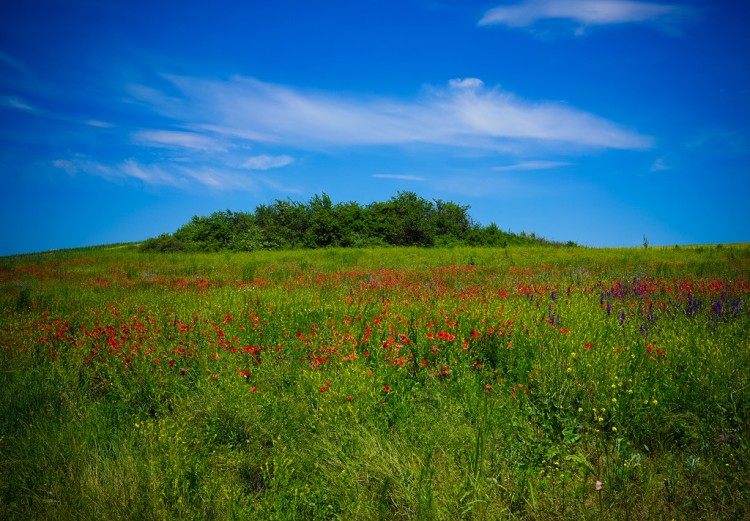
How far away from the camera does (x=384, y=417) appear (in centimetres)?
360

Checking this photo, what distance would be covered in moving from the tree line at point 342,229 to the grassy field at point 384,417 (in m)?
28.5

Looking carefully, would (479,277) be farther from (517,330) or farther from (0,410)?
(0,410)

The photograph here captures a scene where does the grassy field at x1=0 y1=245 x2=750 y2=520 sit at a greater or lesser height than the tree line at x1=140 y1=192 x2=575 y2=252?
lesser

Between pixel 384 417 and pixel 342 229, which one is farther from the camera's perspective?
pixel 342 229

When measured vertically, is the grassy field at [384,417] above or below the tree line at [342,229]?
below

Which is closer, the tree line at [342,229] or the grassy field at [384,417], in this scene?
A: the grassy field at [384,417]

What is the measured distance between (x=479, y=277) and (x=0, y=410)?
11251 millimetres

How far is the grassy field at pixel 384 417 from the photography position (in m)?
2.70

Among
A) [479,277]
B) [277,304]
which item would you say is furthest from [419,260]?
[277,304]

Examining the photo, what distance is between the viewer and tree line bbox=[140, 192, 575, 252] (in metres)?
34.7

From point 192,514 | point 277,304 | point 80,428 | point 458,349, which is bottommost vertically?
point 192,514

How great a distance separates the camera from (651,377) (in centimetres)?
408

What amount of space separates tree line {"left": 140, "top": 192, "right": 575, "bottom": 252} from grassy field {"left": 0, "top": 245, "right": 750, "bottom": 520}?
2851cm

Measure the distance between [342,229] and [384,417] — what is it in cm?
3317
